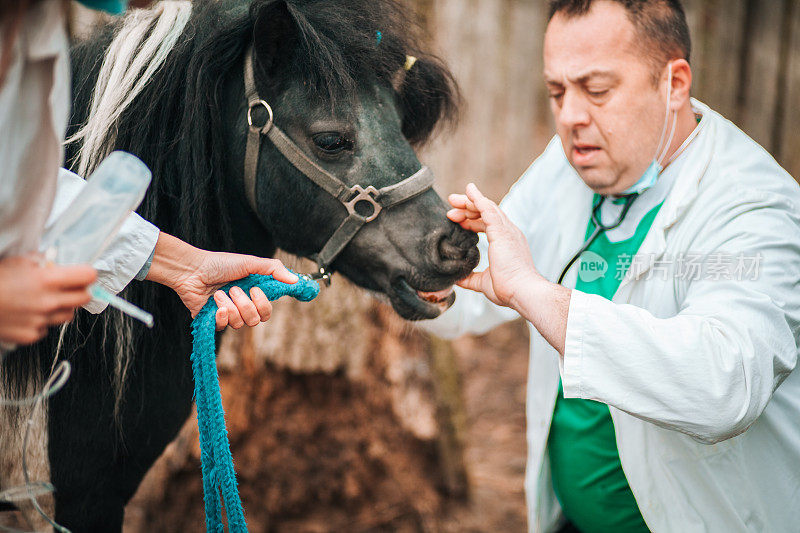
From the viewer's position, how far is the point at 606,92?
81.5 inches

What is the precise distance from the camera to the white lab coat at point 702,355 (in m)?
1.64

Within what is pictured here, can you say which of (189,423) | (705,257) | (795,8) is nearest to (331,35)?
(705,257)

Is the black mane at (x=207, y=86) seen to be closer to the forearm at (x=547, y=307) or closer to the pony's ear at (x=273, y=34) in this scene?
the pony's ear at (x=273, y=34)

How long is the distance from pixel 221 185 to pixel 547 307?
1.10 metres

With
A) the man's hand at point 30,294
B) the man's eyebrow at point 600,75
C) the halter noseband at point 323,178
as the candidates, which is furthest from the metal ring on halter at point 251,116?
the man's eyebrow at point 600,75

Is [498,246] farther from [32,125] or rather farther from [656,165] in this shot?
[32,125]

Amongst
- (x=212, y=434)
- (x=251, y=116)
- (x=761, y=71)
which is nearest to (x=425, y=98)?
(x=251, y=116)

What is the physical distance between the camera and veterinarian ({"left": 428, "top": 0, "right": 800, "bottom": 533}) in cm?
166

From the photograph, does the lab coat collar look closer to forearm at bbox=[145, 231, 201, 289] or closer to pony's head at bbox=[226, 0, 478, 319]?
pony's head at bbox=[226, 0, 478, 319]

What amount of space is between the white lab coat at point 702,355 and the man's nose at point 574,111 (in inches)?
15.6

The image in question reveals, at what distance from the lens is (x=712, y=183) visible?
6.69 feet

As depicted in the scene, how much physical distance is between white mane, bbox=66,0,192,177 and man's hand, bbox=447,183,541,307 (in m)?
1.04

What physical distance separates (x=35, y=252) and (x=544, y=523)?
210 centimetres

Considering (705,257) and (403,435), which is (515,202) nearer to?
(705,257)
